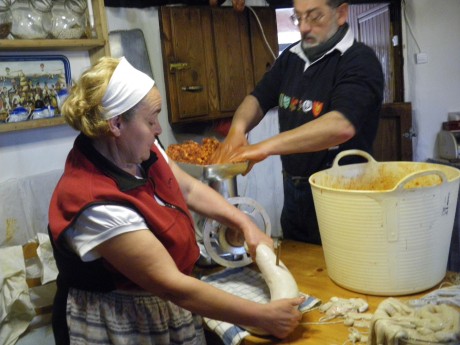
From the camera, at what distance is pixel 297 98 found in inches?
67.1

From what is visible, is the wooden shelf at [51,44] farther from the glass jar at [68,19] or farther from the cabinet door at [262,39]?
the cabinet door at [262,39]

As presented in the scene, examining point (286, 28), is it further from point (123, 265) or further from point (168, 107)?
point (123, 265)

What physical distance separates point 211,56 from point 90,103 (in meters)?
1.89

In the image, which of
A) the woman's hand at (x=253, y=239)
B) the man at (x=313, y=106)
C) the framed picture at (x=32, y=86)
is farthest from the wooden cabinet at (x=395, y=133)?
the woman's hand at (x=253, y=239)

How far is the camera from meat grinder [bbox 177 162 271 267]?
4.36 ft

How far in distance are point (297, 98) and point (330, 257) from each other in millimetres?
678

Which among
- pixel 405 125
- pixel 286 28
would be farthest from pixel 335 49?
pixel 405 125

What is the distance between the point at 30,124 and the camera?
1934 millimetres

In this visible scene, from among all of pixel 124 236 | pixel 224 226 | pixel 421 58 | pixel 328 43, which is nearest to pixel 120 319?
pixel 124 236

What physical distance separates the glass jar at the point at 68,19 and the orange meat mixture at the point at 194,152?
2.56 ft

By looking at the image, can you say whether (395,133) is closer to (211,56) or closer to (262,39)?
(262,39)

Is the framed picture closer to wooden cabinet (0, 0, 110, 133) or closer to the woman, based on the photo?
wooden cabinet (0, 0, 110, 133)

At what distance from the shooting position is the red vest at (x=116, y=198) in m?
0.94

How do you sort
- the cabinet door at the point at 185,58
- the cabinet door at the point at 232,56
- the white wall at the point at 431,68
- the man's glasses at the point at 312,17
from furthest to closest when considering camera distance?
the white wall at the point at 431,68 < the cabinet door at the point at 232,56 < the cabinet door at the point at 185,58 < the man's glasses at the point at 312,17
